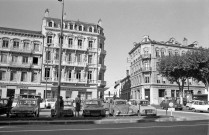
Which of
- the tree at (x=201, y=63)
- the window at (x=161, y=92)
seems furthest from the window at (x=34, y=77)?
the window at (x=161, y=92)

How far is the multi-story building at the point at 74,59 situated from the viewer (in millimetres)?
41000

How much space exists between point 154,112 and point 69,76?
26546 mm

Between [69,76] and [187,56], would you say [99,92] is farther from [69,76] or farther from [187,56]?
[187,56]

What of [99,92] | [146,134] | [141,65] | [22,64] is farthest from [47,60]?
[146,134]

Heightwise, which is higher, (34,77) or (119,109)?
(34,77)

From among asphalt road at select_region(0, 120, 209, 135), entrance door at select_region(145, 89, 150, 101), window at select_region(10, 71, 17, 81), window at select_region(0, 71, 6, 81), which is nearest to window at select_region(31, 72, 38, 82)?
window at select_region(10, 71, 17, 81)

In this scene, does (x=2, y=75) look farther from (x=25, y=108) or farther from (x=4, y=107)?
(x=25, y=108)

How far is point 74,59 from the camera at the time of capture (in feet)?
140

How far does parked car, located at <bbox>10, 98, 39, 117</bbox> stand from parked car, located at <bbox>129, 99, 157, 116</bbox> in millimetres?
9177

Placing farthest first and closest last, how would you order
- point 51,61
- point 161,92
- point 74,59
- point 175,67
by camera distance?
point 161,92 < point 74,59 < point 51,61 < point 175,67

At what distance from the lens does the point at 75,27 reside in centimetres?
4400

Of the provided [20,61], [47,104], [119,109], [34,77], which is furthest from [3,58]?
[119,109]

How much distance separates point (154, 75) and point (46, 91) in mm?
27755

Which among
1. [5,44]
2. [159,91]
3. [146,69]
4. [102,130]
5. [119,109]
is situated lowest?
[102,130]
